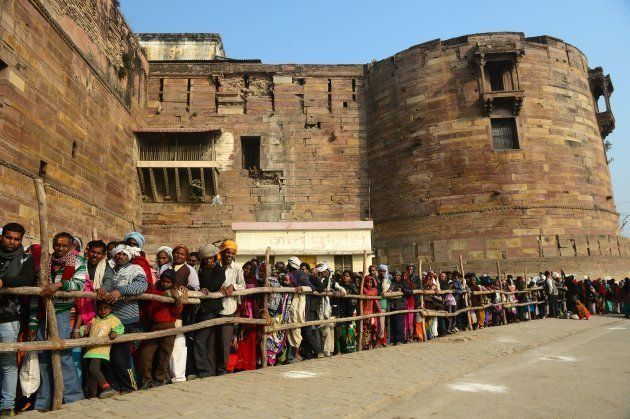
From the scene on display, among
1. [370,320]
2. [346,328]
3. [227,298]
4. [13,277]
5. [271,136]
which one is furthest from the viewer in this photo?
[271,136]

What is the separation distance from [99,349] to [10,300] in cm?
86

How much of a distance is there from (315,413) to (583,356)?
4.83 meters

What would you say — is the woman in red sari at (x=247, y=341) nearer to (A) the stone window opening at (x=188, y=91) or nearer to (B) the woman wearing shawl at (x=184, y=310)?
(B) the woman wearing shawl at (x=184, y=310)

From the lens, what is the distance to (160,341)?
456 cm

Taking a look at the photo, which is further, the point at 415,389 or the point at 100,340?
the point at 415,389

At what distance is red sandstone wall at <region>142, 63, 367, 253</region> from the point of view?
627 inches

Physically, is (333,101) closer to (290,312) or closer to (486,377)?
(290,312)

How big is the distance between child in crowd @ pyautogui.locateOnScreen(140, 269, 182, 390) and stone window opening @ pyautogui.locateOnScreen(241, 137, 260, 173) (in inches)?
483

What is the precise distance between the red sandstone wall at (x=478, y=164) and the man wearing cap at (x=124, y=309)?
11.4 meters

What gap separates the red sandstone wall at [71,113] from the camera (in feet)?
28.3

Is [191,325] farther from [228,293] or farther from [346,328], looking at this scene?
[346,328]

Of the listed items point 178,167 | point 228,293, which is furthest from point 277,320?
point 178,167

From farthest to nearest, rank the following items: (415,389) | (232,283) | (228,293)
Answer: (232,283)
(228,293)
(415,389)

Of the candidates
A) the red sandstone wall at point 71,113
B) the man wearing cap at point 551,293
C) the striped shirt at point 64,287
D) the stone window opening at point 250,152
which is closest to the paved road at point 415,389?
the striped shirt at point 64,287
